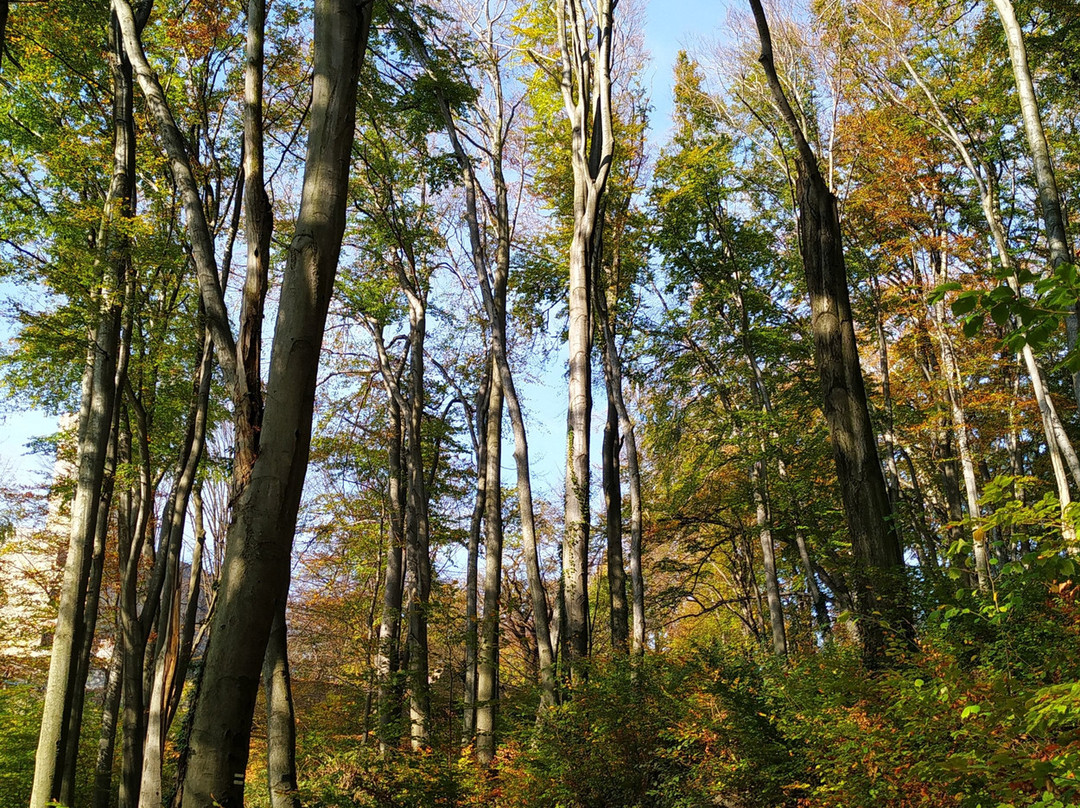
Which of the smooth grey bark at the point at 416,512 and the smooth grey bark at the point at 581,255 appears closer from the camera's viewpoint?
the smooth grey bark at the point at 581,255

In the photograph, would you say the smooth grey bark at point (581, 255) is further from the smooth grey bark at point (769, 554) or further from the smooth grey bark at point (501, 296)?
the smooth grey bark at point (769, 554)

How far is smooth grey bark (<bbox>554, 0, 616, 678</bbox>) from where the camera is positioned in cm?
831

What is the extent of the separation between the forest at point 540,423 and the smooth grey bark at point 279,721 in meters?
0.02

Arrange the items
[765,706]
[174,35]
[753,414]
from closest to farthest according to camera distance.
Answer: [765,706] < [174,35] < [753,414]

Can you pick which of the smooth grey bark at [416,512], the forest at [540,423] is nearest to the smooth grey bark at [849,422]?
the forest at [540,423]

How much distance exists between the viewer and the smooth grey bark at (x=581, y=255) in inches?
327

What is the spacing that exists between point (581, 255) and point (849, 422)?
169 inches

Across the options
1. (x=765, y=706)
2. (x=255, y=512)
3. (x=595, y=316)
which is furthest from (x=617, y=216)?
(x=255, y=512)

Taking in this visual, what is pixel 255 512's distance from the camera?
336 cm

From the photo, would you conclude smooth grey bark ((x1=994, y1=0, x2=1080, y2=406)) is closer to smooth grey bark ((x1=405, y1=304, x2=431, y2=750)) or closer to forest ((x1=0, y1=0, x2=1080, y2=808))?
forest ((x1=0, y1=0, x2=1080, y2=808))

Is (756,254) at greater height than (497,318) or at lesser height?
greater

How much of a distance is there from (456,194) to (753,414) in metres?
8.80

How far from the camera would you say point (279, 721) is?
5.32 metres

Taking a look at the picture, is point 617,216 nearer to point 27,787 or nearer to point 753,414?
point 753,414
